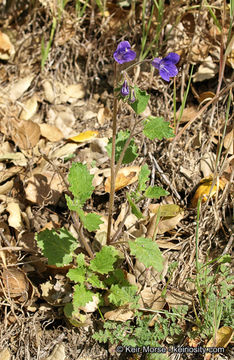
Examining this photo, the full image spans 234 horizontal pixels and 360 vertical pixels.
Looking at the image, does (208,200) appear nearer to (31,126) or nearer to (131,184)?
(131,184)

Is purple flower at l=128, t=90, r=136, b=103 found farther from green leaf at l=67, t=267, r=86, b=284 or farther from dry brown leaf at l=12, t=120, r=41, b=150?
dry brown leaf at l=12, t=120, r=41, b=150

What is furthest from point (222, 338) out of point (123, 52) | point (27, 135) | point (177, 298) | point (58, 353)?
point (27, 135)

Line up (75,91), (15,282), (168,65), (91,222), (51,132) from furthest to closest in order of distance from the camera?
(75,91), (51,132), (15,282), (91,222), (168,65)

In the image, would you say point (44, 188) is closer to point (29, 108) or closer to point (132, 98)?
point (29, 108)

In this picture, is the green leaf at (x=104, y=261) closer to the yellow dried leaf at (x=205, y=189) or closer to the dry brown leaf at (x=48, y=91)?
the yellow dried leaf at (x=205, y=189)

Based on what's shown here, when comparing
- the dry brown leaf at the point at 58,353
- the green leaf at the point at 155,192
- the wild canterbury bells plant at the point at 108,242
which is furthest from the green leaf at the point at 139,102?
the dry brown leaf at the point at 58,353

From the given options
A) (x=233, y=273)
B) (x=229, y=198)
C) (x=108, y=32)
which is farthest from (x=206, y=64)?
(x=233, y=273)
